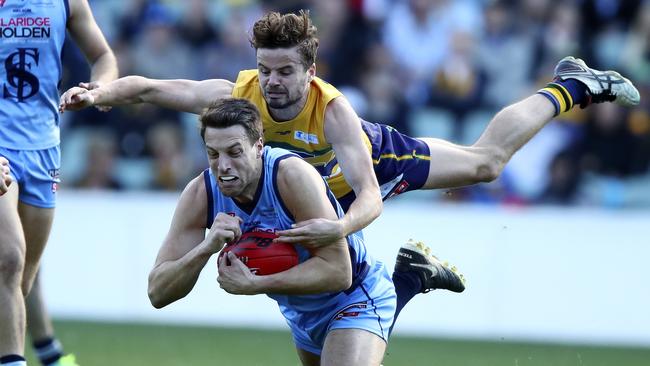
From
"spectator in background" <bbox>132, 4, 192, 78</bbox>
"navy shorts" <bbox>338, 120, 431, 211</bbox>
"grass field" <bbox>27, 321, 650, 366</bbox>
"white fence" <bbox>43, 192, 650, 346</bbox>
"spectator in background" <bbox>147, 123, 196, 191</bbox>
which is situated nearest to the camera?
"navy shorts" <bbox>338, 120, 431, 211</bbox>

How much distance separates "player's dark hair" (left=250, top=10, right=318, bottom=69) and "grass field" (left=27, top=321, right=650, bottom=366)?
331 centimetres

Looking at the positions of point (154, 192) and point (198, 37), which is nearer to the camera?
point (154, 192)

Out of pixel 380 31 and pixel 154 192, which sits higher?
pixel 380 31

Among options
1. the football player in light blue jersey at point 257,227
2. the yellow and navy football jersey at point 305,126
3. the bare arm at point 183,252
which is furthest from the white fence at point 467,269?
the bare arm at point 183,252

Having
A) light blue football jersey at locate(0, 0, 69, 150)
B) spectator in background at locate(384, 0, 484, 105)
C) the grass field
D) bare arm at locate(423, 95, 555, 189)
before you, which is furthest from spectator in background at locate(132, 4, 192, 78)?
light blue football jersey at locate(0, 0, 69, 150)

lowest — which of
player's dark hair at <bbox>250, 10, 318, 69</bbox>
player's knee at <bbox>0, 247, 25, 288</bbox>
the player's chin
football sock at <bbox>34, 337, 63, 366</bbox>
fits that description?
football sock at <bbox>34, 337, 63, 366</bbox>

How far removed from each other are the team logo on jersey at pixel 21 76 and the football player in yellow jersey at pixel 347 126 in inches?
18.9

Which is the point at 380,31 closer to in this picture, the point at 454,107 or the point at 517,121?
the point at 454,107

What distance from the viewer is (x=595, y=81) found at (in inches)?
332

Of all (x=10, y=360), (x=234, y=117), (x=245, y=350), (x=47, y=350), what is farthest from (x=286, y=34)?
(x=245, y=350)

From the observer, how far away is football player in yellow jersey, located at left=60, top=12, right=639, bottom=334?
6.66m

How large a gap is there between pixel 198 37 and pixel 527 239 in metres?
4.53

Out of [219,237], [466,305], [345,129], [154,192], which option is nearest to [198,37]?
[154,192]

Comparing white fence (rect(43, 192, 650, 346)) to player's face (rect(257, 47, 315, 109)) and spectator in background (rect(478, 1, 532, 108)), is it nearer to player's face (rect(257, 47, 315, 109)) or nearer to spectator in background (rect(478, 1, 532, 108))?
spectator in background (rect(478, 1, 532, 108))
